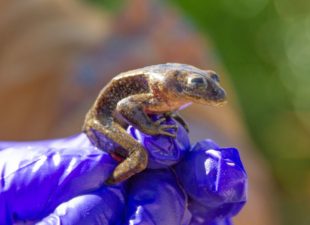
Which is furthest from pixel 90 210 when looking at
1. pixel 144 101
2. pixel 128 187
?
pixel 144 101

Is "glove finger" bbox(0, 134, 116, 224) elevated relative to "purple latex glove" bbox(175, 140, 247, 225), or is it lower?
elevated

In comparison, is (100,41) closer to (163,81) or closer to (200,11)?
(163,81)

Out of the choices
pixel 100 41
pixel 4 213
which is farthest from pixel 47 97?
pixel 4 213

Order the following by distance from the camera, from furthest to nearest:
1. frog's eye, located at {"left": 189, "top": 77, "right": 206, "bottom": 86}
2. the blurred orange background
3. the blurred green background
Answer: the blurred green background, the blurred orange background, frog's eye, located at {"left": 189, "top": 77, "right": 206, "bottom": 86}

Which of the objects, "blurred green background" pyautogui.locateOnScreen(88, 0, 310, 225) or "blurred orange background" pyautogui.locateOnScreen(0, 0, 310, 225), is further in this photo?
"blurred green background" pyautogui.locateOnScreen(88, 0, 310, 225)

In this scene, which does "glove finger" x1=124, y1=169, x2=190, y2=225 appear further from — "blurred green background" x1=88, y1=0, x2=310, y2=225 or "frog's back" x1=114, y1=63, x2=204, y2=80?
"blurred green background" x1=88, y1=0, x2=310, y2=225

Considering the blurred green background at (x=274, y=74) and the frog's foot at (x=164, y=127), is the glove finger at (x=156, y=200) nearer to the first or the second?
the frog's foot at (x=164, y=127)

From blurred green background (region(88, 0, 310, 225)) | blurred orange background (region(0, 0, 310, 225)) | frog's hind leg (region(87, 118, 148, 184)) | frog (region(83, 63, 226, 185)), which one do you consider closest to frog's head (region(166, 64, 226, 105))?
frog (region(83, 63, 226, 185))
